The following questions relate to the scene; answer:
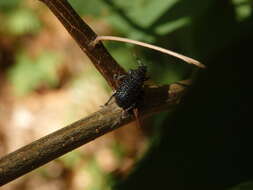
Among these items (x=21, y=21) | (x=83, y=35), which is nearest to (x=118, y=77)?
(x=83, y=35)

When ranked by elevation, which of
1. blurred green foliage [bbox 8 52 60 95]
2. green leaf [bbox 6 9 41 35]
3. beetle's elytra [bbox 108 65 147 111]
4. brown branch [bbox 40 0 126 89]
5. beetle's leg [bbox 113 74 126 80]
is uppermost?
green leaf [bbox 6 9 41 35]

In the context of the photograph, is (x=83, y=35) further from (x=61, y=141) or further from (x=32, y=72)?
(x=32, y=72)

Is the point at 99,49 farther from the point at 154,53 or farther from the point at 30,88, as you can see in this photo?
the point at 30,88

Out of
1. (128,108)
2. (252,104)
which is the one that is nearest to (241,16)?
(128,108)

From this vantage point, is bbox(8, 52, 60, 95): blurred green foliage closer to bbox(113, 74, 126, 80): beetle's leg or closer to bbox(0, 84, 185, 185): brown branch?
bbox(113, 74, 126, 80): beetle's leg

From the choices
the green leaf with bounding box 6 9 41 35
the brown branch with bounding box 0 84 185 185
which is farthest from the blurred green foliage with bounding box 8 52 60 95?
the brown branch with bounding box 0 84 185 185

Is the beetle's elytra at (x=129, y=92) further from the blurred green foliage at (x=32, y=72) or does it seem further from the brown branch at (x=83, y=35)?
the blurred green foliage at (x=32, y=72)
